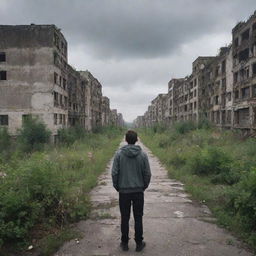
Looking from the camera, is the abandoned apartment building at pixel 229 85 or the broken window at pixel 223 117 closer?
the abandoned apartment building at pixel 229 85

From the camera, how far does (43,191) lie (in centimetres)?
591

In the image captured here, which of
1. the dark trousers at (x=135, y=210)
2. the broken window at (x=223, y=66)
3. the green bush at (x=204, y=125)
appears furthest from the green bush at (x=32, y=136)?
the broken window at (x=223, y=66)

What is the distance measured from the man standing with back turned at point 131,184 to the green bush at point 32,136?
18.8 meters

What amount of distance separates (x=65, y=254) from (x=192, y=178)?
7182mm

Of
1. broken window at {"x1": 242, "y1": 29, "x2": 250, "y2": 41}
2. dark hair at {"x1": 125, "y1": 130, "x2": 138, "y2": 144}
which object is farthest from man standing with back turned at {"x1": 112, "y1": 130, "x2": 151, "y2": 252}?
broken window at {"x1": 242, "y1": 29, "x2": 250, "y2": 41}

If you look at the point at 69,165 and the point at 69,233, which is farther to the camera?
the point at 69,165

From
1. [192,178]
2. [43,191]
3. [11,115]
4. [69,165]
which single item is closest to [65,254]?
Result: [43,191]

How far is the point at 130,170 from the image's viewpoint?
4.77 metres

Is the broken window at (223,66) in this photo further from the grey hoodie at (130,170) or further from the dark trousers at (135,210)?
the dark trousers at (135,210)

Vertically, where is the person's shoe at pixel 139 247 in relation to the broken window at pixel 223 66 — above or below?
below

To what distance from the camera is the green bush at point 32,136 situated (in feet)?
74.0

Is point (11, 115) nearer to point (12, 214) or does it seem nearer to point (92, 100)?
point (12, 214)

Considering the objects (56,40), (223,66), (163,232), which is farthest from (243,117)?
(163,232)

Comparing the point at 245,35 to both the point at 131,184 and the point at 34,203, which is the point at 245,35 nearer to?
the point at 131,184
